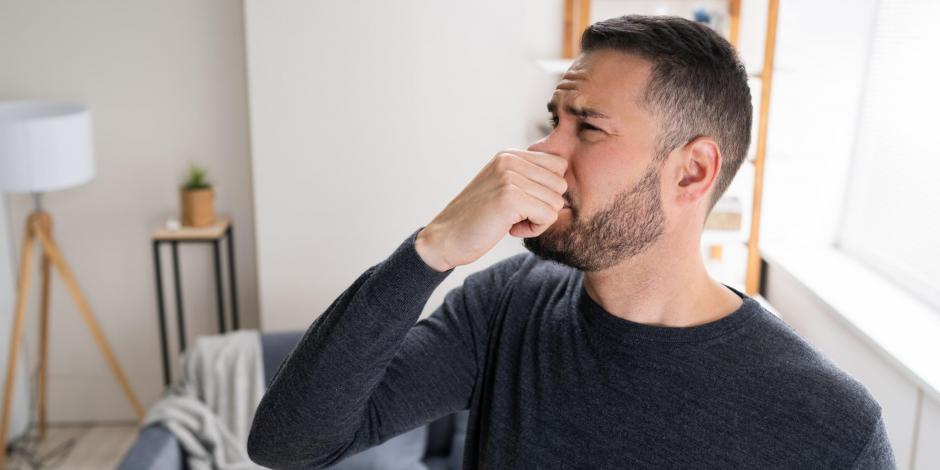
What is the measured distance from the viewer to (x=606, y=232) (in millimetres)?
1185

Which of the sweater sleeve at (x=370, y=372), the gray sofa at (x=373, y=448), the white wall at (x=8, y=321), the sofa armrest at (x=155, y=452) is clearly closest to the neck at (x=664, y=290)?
the sweater sleeve at (x=370, y=372)

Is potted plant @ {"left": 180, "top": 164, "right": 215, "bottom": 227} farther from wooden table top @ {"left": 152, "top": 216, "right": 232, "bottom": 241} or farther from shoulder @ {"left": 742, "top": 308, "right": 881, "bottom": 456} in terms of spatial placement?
shoulder @ {"left": 742, "top": 308, "right": 881, "bottom": 456}

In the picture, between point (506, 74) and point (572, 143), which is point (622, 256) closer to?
point (572, 143)

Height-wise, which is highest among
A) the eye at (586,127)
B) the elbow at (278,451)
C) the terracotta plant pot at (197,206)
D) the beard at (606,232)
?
the eye at (586,127)

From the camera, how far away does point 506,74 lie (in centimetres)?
322

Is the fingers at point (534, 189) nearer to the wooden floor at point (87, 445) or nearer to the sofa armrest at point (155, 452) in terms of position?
the sofa armrest at point (155, 452)

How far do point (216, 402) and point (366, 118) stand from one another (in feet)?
3.77

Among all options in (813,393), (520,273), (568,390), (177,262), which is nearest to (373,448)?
(177,262)

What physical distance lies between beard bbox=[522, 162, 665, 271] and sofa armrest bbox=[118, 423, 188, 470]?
183 cm

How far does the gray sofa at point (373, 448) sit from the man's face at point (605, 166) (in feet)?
5.15

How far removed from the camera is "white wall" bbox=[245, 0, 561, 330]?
3141 mm

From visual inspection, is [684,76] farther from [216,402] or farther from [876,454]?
[216,402]

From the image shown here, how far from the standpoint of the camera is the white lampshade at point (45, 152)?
9.44ft

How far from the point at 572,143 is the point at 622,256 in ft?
0.56
